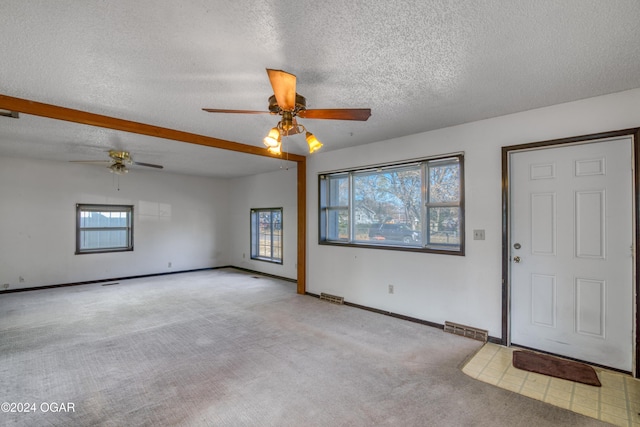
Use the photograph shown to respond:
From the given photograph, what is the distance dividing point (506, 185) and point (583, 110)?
94cm

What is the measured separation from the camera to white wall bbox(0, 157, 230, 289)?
5.73m

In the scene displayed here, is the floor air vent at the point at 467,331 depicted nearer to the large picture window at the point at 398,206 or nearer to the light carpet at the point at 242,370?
the light carpet at the point at 242,370

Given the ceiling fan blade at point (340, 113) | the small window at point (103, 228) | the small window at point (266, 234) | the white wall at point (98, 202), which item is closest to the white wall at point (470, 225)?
the ceiling fan blade at point (340, 113)

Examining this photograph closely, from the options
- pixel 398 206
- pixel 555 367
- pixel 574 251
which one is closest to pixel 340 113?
pixel 398 206

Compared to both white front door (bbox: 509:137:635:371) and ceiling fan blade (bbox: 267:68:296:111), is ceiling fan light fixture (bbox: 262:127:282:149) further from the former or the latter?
white front door (bbox: 509:137:635:371)

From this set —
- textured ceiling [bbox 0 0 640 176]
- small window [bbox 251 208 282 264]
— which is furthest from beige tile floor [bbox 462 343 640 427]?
small window [bbox 251 208 282 264]

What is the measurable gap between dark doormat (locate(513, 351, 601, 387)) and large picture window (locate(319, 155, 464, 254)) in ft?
4.10

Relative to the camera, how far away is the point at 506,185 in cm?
331

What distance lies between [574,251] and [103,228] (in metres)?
8.32

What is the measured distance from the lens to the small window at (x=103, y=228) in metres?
6.45

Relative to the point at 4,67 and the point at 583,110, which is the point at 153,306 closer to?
the point at 4,67

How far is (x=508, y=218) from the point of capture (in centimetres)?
332

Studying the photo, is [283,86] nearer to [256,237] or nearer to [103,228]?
[256,237]

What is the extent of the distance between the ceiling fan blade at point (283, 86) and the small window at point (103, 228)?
21.3 ft
